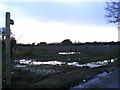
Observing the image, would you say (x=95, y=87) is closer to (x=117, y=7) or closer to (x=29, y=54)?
(x=117, y=7)

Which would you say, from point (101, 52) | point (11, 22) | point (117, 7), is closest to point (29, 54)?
point (101, 52)

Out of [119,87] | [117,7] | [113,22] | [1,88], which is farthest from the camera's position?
[113,22]

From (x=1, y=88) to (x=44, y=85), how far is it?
1541mm

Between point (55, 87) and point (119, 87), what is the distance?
246 centimetres

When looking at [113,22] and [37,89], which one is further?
[113,22]

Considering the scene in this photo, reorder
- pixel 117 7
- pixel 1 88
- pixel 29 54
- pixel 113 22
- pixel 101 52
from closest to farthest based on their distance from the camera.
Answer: pixel 1 88 < pixel 117 7 < pixel 113 22 < pixel 29 54 < pixel 101 52

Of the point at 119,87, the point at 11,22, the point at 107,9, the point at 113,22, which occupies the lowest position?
the point at 119,87

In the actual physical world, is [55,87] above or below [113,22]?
below

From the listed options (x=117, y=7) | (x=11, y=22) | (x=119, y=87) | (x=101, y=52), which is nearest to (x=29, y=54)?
(x=101, y=52)

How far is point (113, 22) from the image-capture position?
14539 mm

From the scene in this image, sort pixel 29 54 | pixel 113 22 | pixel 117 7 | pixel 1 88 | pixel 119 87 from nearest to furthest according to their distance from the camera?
pixel 1 88 → pixel 119 87 → pixel 117 7 → pixel 113 22 → pixel 29 54

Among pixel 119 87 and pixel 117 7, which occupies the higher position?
pixel 117 7

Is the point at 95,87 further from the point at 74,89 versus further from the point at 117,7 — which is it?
the point at 117,7

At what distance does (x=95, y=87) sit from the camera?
4820 mm
